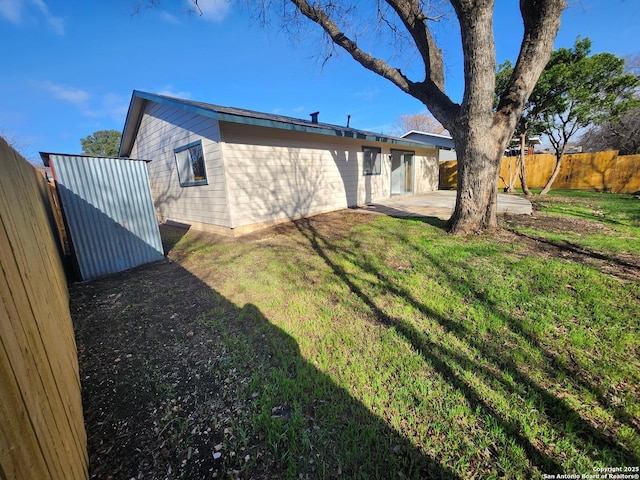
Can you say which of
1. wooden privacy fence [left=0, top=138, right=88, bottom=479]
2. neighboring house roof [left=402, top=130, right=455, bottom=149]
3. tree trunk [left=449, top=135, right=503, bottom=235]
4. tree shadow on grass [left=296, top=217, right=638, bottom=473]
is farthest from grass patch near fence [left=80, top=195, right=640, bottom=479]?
neighboring house roof [left=402, top=130, right=455, bottom=149]

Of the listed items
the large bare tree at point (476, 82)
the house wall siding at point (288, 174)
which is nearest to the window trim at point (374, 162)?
the house wall siding at point (288, 174)

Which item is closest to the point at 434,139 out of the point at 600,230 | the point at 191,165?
the point at 600,230

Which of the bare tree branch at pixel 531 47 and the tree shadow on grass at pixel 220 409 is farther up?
the bare tree branch at pixel 531 47

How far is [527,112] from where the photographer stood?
11047 millimetres

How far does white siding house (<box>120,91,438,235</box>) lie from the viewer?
647 centimetres

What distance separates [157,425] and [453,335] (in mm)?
2540

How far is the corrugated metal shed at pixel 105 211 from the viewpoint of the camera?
4.13 metres

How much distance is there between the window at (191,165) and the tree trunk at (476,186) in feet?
20.7

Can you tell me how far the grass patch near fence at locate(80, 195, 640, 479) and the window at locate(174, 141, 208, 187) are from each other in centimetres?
407

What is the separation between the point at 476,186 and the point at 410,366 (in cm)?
423

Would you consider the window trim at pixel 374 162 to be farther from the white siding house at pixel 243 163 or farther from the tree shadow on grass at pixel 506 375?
the tree shadow on grass at pixel 506 375

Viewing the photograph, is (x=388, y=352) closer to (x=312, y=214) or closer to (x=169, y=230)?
(x=312, y=214)

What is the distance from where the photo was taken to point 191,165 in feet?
24.7

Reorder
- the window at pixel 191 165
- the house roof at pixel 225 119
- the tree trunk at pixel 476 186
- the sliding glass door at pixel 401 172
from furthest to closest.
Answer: the sliding glass door at pixel 401 172, the window at pixel 191 165, the house roof at pixel 225 119, the tree trunk at pixel 476 186
